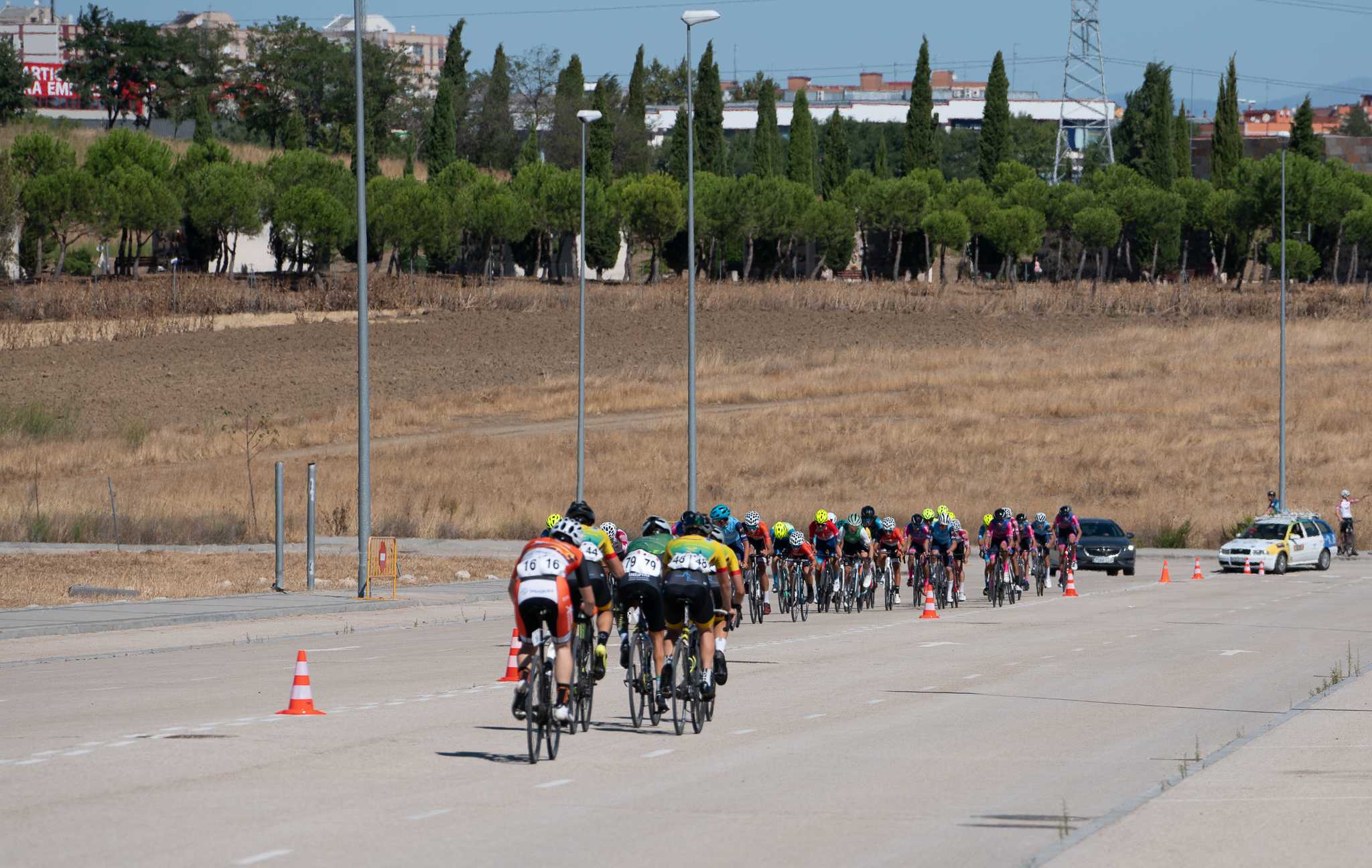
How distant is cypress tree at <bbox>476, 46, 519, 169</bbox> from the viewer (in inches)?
5359

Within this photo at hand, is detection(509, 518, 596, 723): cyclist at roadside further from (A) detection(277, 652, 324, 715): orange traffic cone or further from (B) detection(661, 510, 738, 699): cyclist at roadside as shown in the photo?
(A) detection(277, 652, 324, 715): orange traffic cone

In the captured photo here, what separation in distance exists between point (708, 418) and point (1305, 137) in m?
65.2

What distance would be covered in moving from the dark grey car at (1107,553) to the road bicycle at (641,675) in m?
29.7

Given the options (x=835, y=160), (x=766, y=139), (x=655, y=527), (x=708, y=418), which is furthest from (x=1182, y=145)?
(x=655, y=527)

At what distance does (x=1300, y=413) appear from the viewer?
221 feet

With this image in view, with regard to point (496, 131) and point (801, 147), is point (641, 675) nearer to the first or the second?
point (801, 147)

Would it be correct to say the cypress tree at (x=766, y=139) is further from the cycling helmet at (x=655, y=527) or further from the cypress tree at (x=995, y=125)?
the cycling helmet at (x=655, y=527)

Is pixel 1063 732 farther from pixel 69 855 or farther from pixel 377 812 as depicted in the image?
pixel 69 855

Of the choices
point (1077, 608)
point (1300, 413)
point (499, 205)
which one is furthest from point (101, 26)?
point (1077, 608)

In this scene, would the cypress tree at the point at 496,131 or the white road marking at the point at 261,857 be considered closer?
the white road marking at the point at 261,857

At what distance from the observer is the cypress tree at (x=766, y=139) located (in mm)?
114250

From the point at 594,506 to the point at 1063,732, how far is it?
116 feet

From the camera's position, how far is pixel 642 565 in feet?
47.6

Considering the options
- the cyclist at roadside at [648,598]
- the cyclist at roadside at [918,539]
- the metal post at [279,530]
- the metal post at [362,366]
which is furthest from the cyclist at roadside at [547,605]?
the cyclist at roadside at [918,539]
